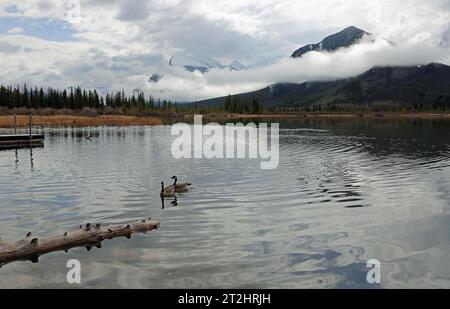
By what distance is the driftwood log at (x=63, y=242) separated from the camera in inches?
701

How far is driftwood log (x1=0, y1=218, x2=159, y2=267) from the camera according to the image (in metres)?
17.8

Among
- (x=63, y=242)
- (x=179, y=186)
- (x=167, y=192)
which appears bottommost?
(x=63, y=242)

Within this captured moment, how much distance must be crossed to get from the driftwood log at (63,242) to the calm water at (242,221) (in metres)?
0.40

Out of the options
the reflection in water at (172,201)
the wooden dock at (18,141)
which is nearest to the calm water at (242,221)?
the reflection in water at (172,201)

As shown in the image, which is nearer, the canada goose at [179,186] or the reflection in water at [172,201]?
the reflection in water at [172,201]

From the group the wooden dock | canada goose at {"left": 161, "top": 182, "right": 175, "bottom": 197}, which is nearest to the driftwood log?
canada goose at {"left": 161, "top": 182, "right": 175, "bottom": 197}

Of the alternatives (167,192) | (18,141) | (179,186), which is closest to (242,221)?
(167,192)

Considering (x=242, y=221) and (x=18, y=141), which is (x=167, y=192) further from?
(x=18, y=141)

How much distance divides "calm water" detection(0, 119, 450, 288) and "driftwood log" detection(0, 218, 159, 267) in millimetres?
402

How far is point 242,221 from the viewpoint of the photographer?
960 inches

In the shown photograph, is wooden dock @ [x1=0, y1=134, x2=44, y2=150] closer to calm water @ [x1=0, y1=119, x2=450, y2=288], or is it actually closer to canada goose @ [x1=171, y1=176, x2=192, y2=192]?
calm water @ [x1=0, y1=119, x2=450, y2=288]

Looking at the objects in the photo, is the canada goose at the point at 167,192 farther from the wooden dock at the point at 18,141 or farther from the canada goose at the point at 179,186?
the wooden dock at the point at 18,141

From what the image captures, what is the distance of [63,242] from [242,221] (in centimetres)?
956

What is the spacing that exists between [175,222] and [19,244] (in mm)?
8283
